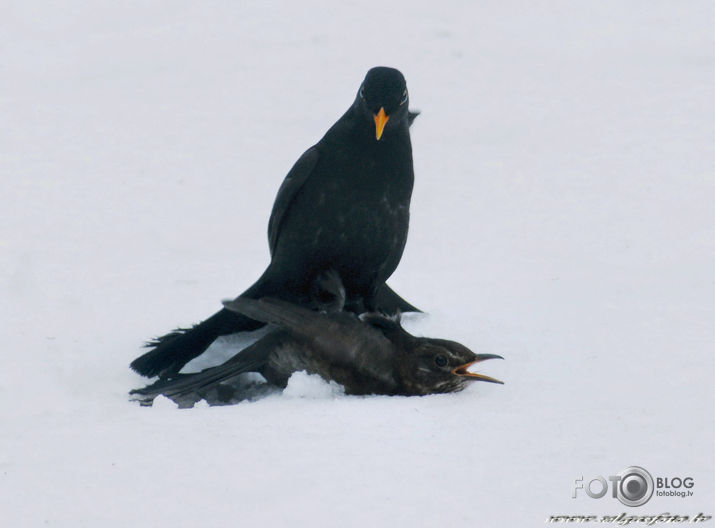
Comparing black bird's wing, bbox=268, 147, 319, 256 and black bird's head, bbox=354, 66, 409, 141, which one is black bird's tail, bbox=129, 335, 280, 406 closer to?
black bird's wing, bbox=268, 147, 319, 256

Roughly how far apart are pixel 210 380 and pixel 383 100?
1494 mm

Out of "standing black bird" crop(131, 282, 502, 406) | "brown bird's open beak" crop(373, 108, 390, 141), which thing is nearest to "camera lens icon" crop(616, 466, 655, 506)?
"standing black bird" crop(131, 282, 502, 406)

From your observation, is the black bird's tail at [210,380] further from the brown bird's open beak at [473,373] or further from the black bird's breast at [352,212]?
the brown bird's open beak at [473,373]

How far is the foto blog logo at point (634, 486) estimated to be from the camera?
4137mm

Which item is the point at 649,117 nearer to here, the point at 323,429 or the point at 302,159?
the point at 302,159

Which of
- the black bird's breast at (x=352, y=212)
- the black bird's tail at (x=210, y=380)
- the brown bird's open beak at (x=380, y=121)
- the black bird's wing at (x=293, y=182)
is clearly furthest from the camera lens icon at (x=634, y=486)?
the black bird's wing at (x=293, y=182)

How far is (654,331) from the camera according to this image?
5.89 m

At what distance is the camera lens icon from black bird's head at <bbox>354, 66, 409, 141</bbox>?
2048mm

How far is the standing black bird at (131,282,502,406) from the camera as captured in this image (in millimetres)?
5156

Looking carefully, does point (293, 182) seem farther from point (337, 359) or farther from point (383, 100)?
point (337, 359)

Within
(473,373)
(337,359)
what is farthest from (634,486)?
(337,359)

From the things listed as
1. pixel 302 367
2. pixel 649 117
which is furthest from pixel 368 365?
pixel 649 117

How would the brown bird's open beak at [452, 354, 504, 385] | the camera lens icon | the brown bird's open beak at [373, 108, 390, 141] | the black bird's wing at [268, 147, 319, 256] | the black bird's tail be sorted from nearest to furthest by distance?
the camera lens icon, the brown bird's open beak at [452, 354, 504, 385], the black bird's tail, the brown bird's open beak at [373, 108, 390, 141], the black bird's wing at [268, 147, 319, 256]

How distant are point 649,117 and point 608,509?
5972 millimetres
